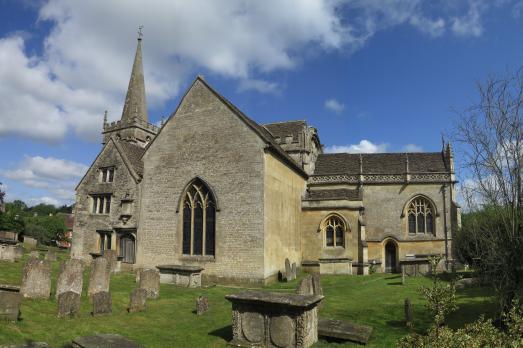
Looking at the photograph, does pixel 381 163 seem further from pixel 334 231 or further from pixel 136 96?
pixel 136 96

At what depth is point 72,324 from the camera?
37.2 feet

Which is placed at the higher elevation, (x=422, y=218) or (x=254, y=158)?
(x=254, y=158)

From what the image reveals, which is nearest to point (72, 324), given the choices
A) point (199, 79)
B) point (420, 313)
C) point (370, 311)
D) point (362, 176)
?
point (370, 311)

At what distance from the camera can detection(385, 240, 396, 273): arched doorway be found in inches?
1192

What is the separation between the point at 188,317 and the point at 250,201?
8723 mm

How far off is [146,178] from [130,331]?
48.3 ft

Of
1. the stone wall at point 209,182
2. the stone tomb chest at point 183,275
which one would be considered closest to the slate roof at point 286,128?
the stone wall at point 209,182

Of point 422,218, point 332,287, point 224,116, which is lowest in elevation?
point 332,287

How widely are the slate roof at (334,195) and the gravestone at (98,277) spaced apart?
52.8ft

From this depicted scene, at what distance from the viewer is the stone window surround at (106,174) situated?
2758cm

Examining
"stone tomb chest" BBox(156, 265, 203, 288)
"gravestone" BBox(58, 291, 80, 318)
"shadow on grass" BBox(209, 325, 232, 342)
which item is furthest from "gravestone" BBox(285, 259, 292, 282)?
"gravestone" BBox(58, 291, 80, 318)

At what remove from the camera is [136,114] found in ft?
158

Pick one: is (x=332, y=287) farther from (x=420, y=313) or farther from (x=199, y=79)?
(x=199, y=79)

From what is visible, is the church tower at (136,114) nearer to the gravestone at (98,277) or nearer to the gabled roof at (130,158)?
the gabled roof at (130,158)
